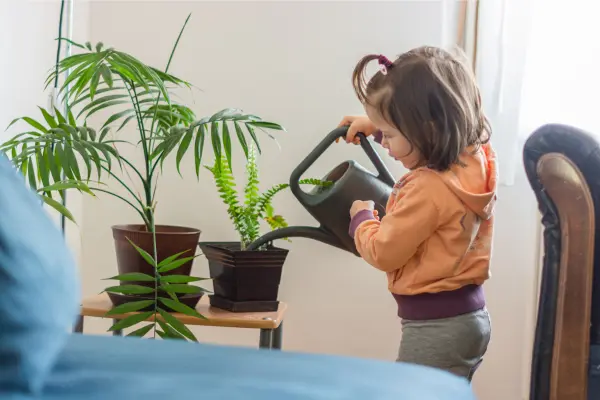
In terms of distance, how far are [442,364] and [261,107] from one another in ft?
3.80

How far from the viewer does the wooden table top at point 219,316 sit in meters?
1.69

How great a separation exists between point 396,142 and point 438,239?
194 mm

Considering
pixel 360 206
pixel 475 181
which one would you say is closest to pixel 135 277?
pixel 360 206

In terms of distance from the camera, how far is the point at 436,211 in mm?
1328

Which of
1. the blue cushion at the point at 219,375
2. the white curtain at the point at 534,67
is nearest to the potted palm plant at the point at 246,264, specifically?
the white curtain at the point at 534,67

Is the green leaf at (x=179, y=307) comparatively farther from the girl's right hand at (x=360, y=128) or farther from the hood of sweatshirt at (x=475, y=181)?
the hood of sweatshirt at (x=475, y=181)

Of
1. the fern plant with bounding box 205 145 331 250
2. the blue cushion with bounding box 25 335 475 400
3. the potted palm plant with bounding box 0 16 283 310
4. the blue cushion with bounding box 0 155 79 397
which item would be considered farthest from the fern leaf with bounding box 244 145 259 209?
the blue cushion with bounding box 0 155 79 397

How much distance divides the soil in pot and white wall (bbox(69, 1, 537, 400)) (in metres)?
0.51

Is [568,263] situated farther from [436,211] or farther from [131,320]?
[131,320]

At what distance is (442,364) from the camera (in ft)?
4.45

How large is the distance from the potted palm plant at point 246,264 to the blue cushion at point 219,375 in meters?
1.00

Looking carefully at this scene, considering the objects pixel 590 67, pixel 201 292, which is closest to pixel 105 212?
pixel 201 292

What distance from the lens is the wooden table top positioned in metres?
1.69

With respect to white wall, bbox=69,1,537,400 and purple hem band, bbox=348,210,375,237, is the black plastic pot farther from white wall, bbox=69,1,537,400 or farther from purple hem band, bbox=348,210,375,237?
white wall, bbox=69,1,537,400
